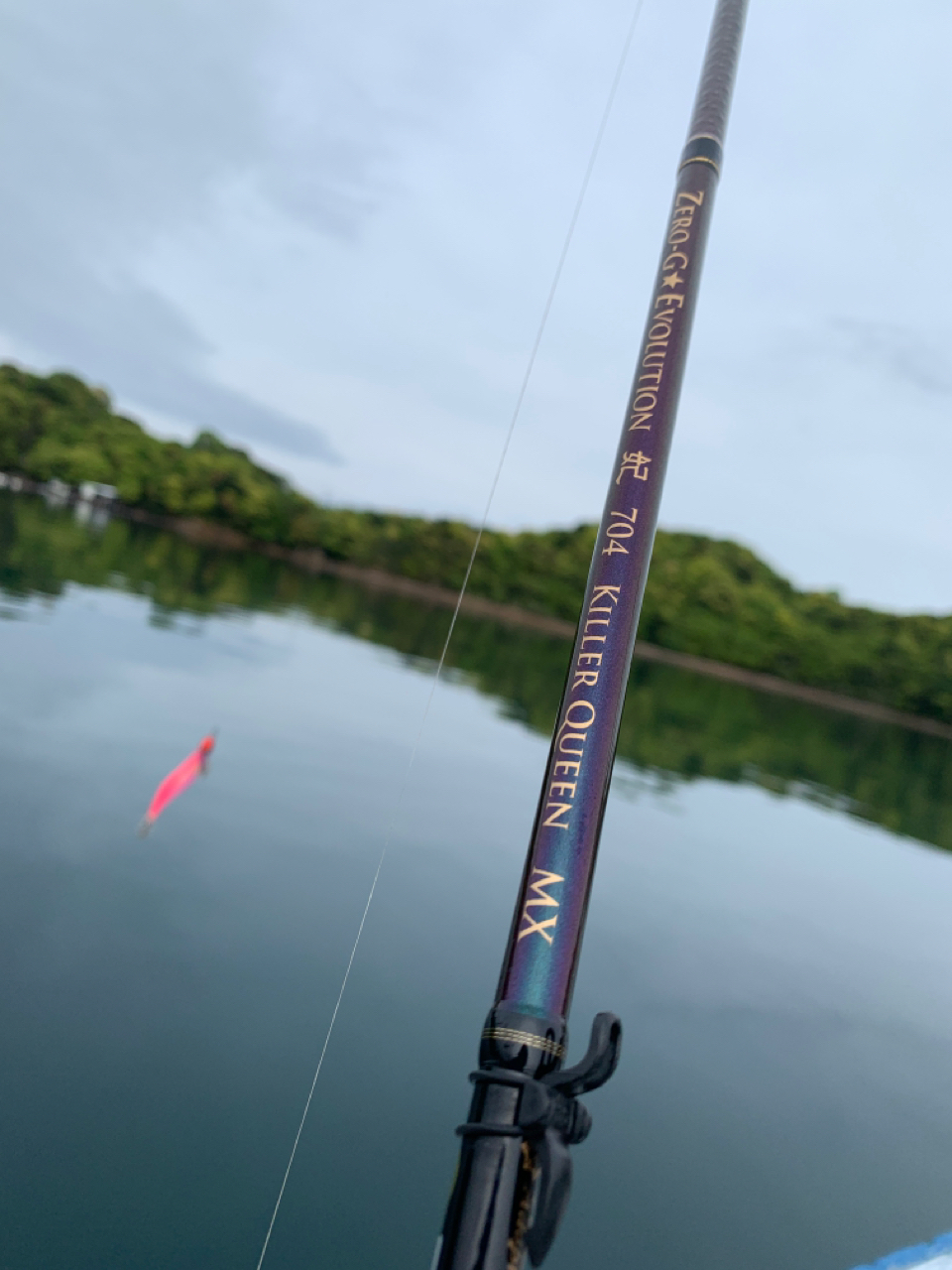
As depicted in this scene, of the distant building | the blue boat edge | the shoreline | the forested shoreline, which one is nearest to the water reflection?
the blue boat edge

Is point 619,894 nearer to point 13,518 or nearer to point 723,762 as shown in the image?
point 723,762

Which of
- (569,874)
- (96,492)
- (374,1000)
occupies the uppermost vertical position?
(96,492)

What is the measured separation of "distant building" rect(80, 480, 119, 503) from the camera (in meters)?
131

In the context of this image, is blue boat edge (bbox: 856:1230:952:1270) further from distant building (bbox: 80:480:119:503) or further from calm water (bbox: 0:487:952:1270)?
distant building (bbox: 80:480:119:503)

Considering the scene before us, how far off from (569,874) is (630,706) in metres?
30.3

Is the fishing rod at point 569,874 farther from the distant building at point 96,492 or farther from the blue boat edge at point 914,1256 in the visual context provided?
the distant building at point 96,492

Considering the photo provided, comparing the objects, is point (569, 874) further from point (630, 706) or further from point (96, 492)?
point (96, 492)

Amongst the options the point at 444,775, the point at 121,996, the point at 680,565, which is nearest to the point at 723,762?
the point at 444,775

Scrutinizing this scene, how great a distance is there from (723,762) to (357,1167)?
1972cm

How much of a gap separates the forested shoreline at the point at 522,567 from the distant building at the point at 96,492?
3.80 feet

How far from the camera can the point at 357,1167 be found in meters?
4.37

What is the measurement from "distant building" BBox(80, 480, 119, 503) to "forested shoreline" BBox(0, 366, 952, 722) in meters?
1.16

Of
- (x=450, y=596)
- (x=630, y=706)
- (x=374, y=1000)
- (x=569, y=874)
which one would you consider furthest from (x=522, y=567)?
(x=569, y=874)

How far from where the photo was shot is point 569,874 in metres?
1.66
